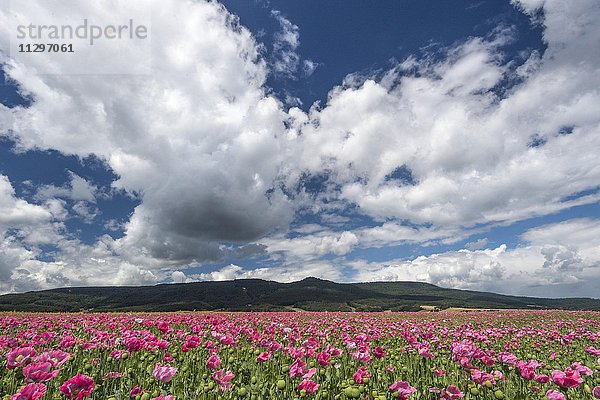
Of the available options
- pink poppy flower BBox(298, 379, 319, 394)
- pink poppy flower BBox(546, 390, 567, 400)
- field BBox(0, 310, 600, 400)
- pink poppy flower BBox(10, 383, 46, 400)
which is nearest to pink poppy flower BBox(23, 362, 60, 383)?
field BBox(0, 310, 600, 400)

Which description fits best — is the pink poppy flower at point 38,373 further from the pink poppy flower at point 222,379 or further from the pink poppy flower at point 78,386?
the pink poppy flower at point 222,379

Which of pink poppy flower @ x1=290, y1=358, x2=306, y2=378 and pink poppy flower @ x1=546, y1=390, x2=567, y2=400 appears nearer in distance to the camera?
pink poppy flower @ x1=546, y1=390, x2=567, y2=400

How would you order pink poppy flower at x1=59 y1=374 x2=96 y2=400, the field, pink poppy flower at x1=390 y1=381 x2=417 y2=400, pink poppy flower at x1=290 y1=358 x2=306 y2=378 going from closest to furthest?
pink poppy flower at x1=59 y1=374 x2=96 y2=400 → pink poppy flower at x1=390 y1=381 x2=417 y2=400 → the field → pink poppy flower at x1=290 y1=358 x2=306 y2=378

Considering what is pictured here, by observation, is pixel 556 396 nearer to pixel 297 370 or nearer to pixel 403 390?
pixel 403 390

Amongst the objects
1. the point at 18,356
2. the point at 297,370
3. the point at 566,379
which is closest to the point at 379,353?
the point at 297,370

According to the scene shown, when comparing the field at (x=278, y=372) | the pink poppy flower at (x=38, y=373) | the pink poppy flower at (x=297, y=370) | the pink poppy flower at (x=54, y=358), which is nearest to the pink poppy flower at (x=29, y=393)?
the field at (x=278, y=372)

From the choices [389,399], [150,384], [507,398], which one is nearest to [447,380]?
[507,398]

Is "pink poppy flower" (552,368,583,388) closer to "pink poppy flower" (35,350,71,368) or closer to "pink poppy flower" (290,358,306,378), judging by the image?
"pink poppy flower" (290,358,306,378)

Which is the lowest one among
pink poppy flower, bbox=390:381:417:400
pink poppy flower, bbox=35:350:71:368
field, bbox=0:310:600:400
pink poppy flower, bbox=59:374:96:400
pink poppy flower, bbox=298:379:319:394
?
field, bbox=0:310:600:400

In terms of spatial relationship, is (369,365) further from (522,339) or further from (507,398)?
(522,339)

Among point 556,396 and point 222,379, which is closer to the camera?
point 556,396

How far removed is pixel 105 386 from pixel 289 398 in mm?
2216

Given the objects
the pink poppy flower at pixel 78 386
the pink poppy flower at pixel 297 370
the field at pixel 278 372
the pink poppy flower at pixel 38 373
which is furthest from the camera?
the pink poppy flower at pixel 297 370

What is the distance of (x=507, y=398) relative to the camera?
375 centimetres
